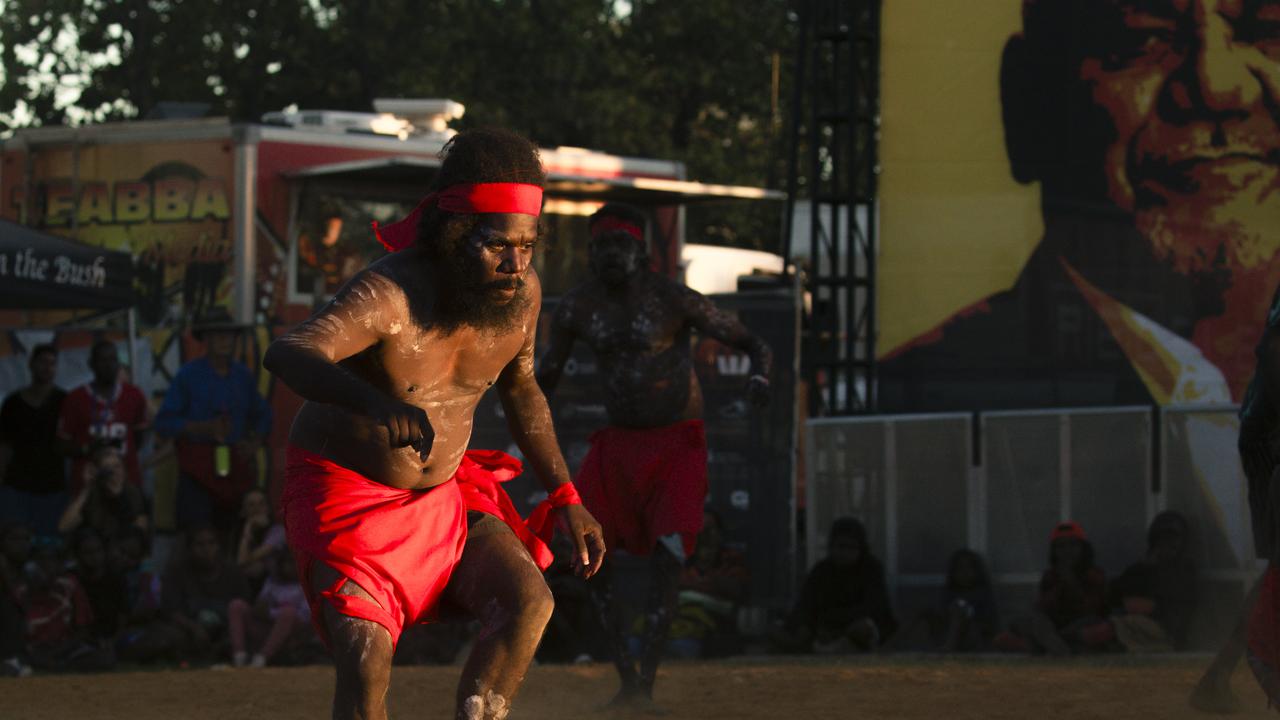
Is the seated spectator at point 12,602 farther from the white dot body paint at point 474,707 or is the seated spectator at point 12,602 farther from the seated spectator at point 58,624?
the white dot body paint at point 474,707

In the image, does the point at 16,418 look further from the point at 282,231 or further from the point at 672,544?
the point at 672,544

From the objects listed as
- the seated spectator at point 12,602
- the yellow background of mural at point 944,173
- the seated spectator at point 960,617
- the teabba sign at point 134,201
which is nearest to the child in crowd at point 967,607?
the seated spectator at point 960,617

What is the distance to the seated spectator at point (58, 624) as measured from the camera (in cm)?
1053

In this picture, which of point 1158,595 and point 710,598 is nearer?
point 1158,595

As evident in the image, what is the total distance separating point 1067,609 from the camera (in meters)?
10.8

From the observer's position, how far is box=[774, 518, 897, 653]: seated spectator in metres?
11.0

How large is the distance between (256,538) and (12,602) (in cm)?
159

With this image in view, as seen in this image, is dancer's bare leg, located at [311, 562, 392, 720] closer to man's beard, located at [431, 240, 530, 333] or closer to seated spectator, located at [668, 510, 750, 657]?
man's beard, located at [431, 240, 530, 333]

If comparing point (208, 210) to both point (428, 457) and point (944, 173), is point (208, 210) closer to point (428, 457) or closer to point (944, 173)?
point (944, 173)

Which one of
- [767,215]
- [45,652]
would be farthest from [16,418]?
[767,215]

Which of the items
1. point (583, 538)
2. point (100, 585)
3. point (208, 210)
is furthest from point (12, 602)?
point (583, 538)

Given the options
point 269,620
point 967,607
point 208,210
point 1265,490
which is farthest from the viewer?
point 208,210

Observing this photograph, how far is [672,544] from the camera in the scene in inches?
320

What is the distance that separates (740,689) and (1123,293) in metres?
5.13
